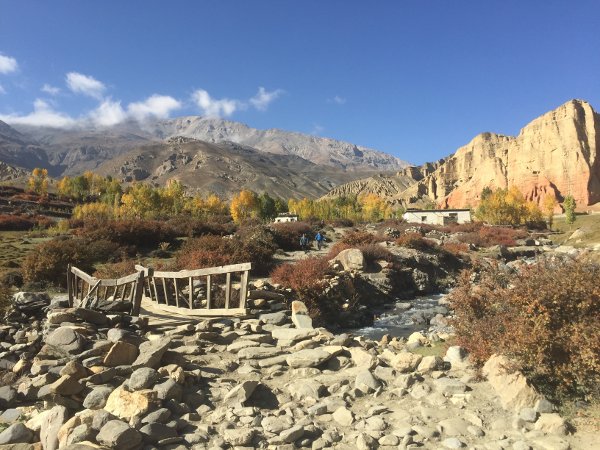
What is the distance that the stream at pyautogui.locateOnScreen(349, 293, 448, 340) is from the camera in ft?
46.2

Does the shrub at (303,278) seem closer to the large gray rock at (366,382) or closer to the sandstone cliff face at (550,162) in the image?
the large gray rock at (366,382)

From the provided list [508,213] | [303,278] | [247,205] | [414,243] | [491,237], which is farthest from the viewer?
[247,205]

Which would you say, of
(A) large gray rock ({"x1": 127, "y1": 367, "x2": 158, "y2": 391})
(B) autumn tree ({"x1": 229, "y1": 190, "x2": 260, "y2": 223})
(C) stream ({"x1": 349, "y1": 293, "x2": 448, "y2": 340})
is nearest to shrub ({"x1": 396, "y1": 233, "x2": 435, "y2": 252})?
(C) stream ({"x1": 349, "y1": 293, "x2": 448, "y2": 340})

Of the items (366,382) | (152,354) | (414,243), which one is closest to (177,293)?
(152,354)

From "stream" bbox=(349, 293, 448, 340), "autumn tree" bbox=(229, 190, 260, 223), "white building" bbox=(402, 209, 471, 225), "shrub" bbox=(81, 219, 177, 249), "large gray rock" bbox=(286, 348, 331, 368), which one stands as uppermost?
"autumn tree" bbox=(229, 190, 260, 223)

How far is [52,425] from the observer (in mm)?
5164

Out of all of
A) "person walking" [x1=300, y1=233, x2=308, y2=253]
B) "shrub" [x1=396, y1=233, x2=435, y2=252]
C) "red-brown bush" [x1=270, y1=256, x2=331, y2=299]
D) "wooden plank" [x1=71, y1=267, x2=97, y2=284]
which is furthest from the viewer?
"person walking" [x1=300, y1=233, x2=308, y2=253]

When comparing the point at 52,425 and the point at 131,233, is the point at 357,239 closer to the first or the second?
the point at 131,233

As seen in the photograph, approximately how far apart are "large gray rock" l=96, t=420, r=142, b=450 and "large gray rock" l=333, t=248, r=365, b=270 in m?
16.6

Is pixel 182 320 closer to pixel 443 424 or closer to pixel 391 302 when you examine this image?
pixel 443 424

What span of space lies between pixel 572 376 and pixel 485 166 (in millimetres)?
136783

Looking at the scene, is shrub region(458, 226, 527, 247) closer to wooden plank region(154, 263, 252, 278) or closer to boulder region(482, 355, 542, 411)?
wooden plank region(154, 263, 252, 278)

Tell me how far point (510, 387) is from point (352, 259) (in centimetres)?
1560

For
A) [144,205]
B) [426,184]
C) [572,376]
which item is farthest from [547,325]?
[426,184]
